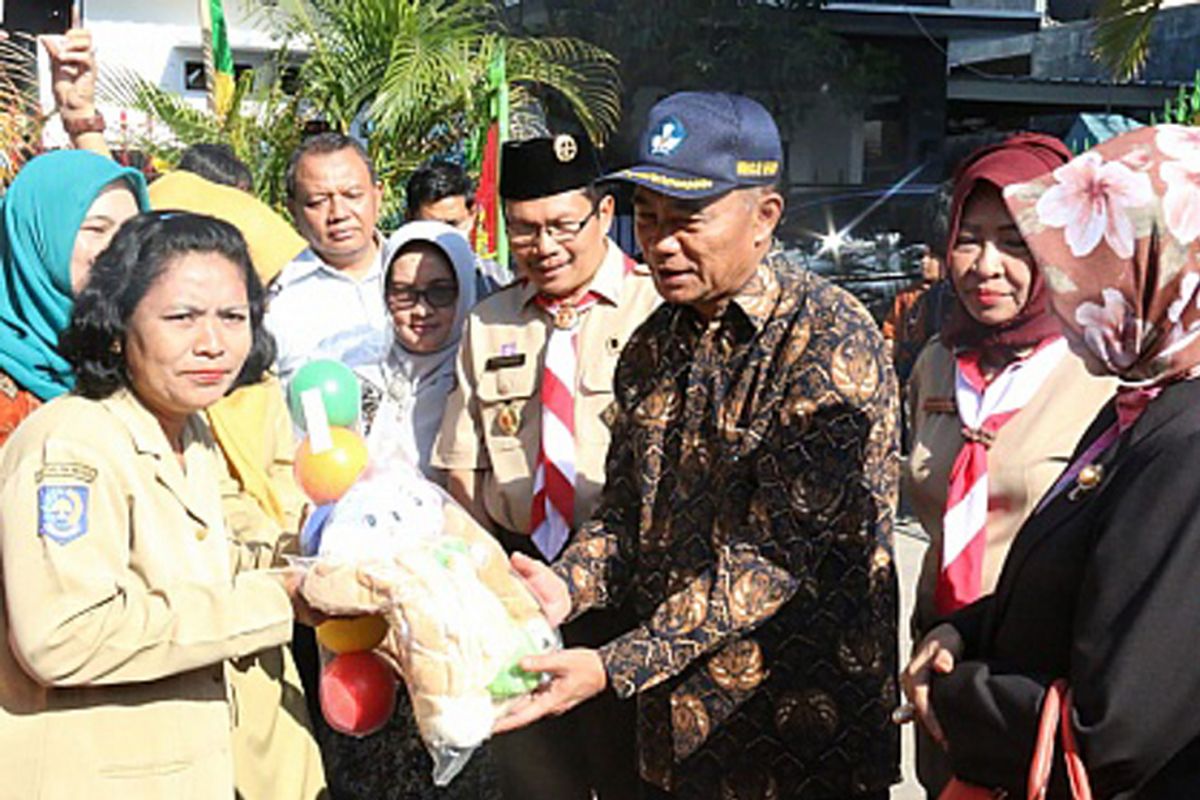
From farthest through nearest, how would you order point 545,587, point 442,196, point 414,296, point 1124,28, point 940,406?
point 1124,28
point 442,196
point 414,296
point 940,406
point 545,587

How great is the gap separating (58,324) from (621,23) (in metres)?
12.4

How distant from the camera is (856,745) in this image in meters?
2.77

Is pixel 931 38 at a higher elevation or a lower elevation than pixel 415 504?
higher

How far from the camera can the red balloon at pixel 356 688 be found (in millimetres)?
2592

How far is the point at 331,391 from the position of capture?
3.05 meters

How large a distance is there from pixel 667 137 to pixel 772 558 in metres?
0.84

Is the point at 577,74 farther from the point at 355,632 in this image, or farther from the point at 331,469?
the point at 355,632

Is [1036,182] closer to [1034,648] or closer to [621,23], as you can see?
[1034,648]

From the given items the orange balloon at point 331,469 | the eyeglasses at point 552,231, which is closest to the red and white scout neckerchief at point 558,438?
the eyeglasses at point 552,231

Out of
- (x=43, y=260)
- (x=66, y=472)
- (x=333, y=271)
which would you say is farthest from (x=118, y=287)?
(x=333, y=271)

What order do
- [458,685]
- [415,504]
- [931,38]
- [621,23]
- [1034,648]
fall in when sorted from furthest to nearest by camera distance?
1. [931,38]
2. [621,23]
3. [415,504]
4. [458,685]
5. [1034,648]

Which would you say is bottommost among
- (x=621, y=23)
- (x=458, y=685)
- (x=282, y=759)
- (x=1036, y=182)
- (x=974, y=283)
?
(x=282, y=759)

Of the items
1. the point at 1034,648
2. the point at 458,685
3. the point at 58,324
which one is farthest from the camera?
the point at 58,324

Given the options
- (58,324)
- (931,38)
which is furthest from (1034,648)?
(931,38)
